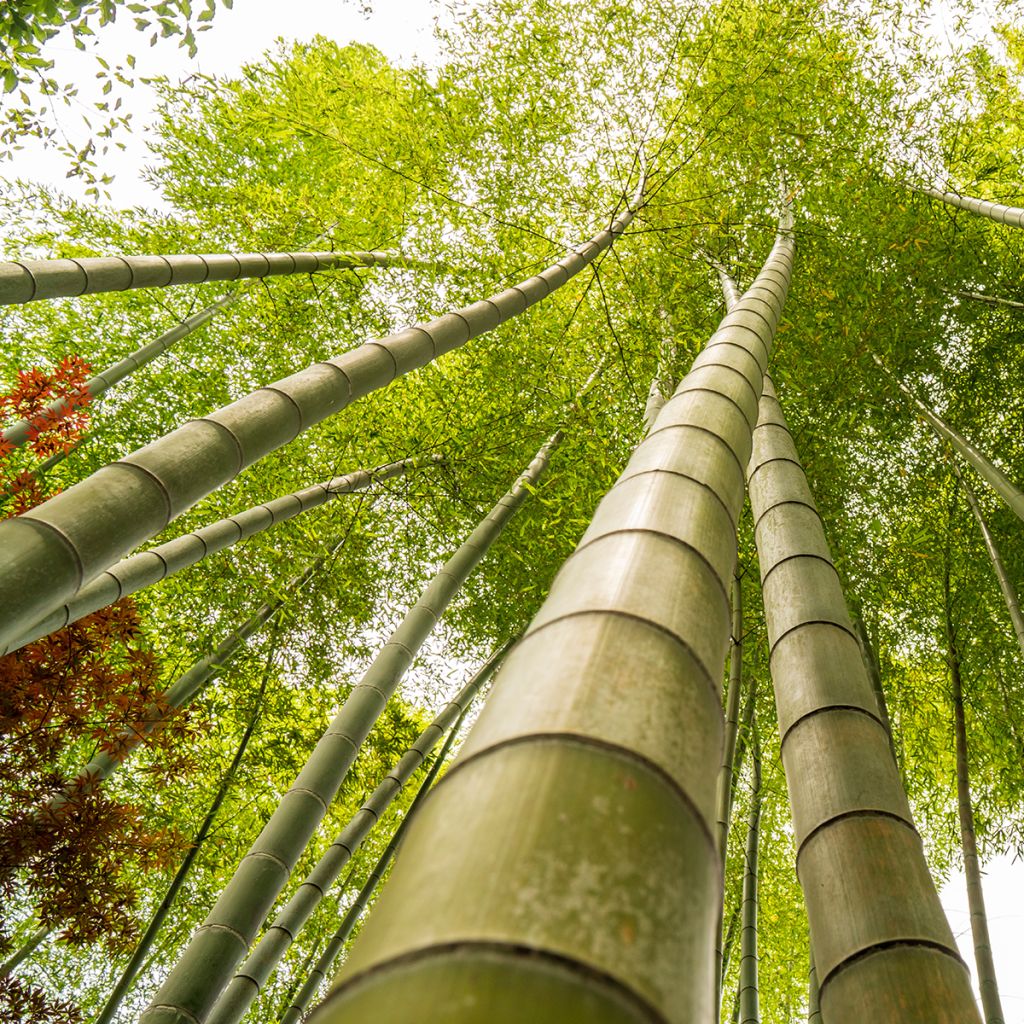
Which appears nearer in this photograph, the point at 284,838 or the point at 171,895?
the point at 284,838

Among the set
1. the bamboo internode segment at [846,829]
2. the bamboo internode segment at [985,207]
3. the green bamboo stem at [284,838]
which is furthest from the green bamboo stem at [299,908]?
the bamboo internode segment at [985,207]

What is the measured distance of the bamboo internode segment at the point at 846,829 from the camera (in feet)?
3.68

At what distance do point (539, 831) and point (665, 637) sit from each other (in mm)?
325

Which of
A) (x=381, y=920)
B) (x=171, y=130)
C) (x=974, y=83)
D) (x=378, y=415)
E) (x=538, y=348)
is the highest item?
(x=974, y=83)

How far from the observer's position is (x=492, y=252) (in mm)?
4844

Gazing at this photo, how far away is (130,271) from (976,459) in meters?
4.45

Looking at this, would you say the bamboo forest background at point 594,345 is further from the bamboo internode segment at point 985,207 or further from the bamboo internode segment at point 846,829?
the bamboo internode segment at point 846,829

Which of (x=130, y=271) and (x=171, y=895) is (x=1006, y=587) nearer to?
(x=130, y=271)

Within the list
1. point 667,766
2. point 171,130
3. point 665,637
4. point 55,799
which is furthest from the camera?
point 171,130

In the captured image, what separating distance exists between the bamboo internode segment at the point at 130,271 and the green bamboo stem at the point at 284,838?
6.52 ft

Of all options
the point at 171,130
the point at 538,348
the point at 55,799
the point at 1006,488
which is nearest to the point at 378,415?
the point at 538,348

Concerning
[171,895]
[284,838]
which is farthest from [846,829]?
[171,895]

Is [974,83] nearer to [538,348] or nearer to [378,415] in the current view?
[538,348]

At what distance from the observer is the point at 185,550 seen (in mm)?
3492
